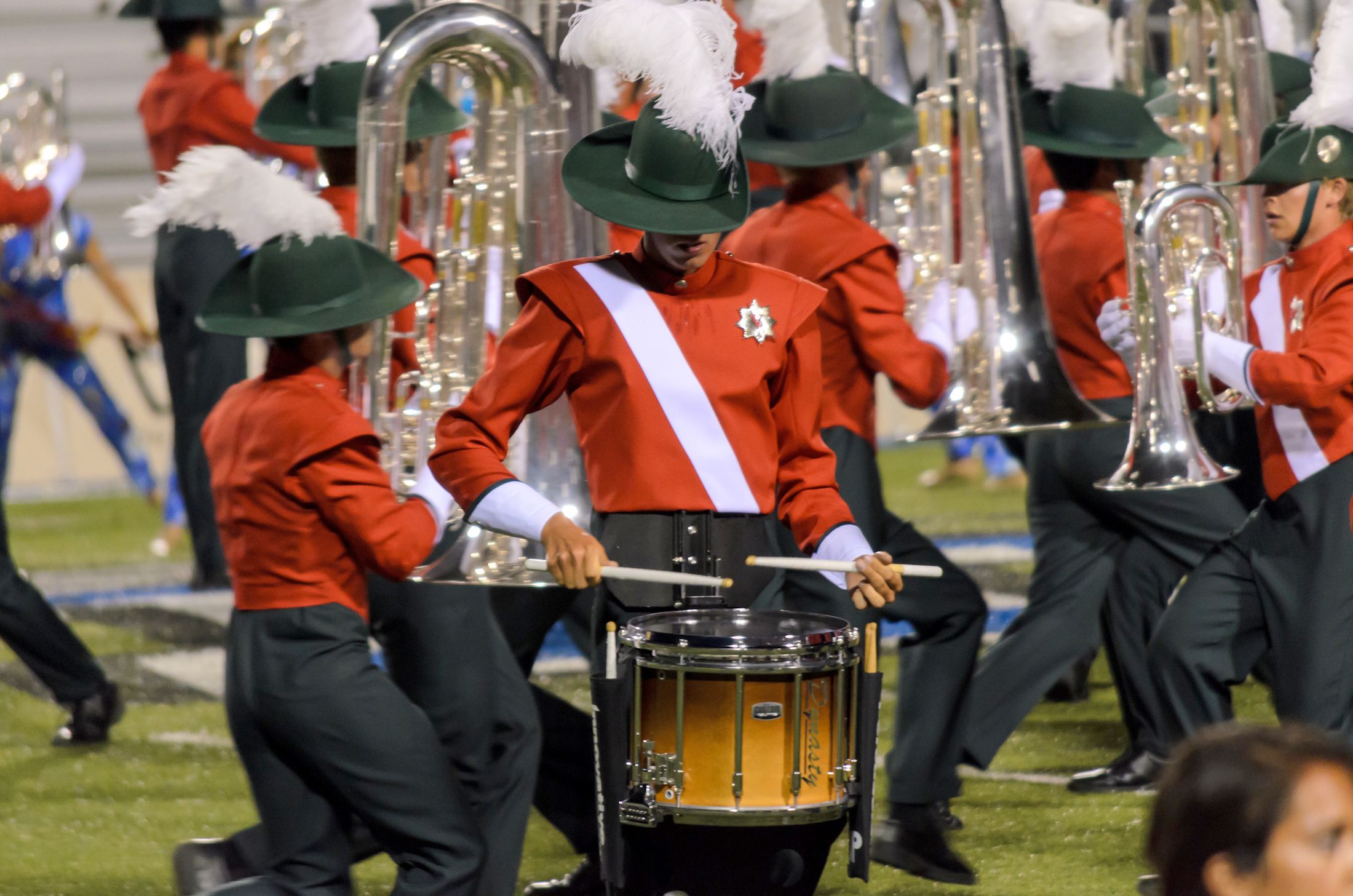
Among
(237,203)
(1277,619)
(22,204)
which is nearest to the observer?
(237,203)

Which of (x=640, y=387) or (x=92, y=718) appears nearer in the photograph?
(x=640, y=387)

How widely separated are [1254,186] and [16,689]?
4042 mm

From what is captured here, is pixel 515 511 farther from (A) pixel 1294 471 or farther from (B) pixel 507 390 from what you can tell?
(A) pixel 1294 471

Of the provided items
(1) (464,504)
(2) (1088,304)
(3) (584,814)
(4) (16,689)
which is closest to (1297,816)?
(1) (464,504)

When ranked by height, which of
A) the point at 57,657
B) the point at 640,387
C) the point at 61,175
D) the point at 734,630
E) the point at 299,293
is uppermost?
the point at 61,175

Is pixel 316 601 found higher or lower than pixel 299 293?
lower

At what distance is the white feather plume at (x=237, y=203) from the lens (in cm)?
327

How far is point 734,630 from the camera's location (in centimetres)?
271

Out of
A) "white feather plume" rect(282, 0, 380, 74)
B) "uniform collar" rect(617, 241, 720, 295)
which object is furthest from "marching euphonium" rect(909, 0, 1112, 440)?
"white feather plume" rect(282, 0, 380, 74)

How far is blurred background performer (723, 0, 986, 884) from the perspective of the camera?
3.91 m

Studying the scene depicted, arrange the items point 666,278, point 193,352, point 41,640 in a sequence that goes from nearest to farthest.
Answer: point 666,278 < point 41,640 < point 193,352

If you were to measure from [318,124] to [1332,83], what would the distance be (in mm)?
2184

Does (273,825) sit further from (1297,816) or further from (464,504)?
(1297,816)

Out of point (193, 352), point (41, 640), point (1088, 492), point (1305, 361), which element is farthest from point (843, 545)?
point (193, 352)
